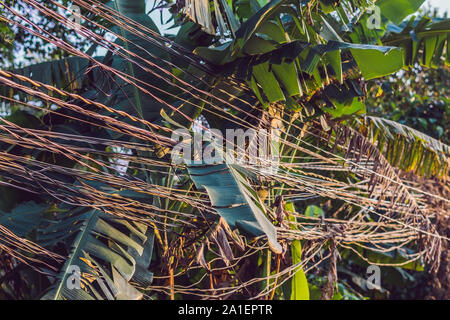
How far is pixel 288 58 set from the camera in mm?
2883

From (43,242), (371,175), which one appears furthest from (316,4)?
(43,242)

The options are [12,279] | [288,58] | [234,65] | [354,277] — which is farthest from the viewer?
[354,277]

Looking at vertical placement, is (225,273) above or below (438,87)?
below

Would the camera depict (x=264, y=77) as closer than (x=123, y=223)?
No

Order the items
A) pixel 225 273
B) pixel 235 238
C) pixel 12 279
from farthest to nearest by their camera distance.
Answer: pixel 12 279 → pixel 225 273 → pixel 235 238

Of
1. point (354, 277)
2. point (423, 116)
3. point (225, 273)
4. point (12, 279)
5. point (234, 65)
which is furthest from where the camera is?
point (423, 116)

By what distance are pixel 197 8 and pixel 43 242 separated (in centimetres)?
171

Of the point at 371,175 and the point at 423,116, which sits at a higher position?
the point at 423,116

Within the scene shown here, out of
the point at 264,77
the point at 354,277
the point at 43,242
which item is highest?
the point at 264,77

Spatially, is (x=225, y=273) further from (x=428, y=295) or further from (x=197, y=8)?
(x=428, y=295)

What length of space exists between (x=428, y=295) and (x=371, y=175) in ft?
11.2

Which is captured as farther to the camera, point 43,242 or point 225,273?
point 225,273

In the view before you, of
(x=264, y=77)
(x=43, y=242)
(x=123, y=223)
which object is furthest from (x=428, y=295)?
(x=43, y=242)

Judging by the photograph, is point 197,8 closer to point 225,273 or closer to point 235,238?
point 235,238
